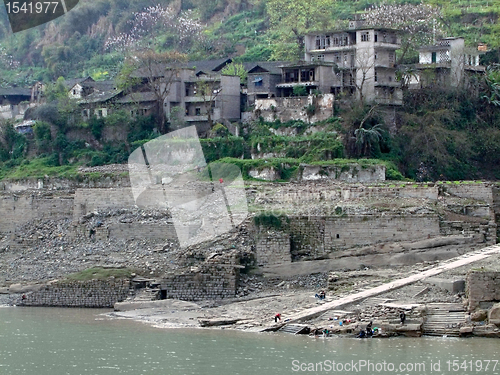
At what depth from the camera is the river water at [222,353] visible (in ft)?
103

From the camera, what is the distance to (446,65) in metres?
57.2

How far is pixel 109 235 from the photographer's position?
161 ft

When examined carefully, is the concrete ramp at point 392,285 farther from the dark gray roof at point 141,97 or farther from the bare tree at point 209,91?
the dark gray roof at point 141,97

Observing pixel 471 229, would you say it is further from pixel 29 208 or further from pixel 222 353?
pixel 29 208

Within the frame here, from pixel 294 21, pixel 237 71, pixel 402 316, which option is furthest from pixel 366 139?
pixel 294 21

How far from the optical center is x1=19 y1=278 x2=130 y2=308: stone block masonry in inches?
1713

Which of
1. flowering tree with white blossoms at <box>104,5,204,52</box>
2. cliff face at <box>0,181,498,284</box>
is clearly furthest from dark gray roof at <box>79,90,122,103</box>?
flowering tree with white blossoms at <box>104,5,204,52</box>

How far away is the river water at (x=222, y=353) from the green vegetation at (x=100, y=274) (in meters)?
5.81

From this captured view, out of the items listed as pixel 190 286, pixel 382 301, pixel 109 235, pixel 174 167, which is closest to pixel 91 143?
pixel 174 167

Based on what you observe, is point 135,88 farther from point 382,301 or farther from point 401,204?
point 382,301

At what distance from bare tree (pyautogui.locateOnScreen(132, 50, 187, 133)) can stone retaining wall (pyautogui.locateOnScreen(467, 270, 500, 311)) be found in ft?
85.4

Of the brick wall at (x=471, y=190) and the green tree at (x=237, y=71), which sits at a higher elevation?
the green tree at (x=237, y=71)

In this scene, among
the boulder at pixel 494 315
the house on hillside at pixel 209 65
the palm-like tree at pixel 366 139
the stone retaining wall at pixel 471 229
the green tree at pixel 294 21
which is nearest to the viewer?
the boulder at pixel 494 315

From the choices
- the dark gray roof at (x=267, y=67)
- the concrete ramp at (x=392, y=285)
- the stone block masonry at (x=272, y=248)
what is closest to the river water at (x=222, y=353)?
the concrete ramp at (x=392, y=285)
